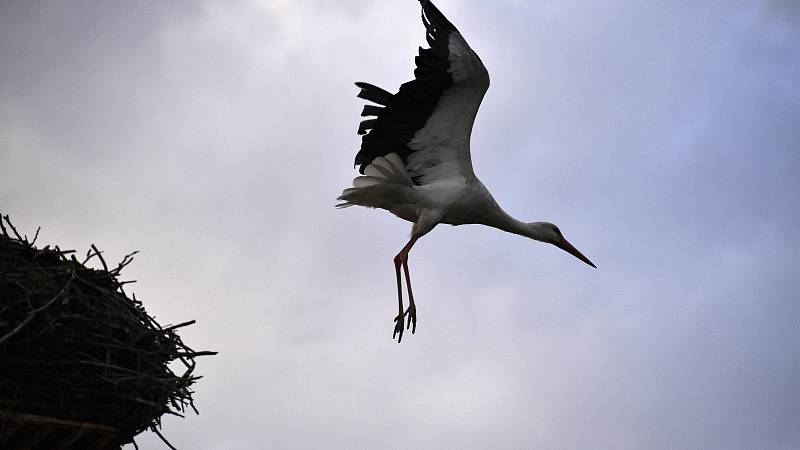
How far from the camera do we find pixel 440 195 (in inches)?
261

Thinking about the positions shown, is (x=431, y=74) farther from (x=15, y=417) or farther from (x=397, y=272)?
(x=15, y=417)

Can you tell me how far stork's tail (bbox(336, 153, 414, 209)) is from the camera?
6379 millimetres

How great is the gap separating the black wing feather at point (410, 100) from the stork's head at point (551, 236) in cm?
162

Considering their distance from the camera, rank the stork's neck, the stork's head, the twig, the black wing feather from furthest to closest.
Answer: the stork's head → the stork's neck → the black wing feather → the twig

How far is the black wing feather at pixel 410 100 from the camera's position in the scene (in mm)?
6301

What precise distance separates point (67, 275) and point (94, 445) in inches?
30.3

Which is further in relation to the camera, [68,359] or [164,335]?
[164,335]

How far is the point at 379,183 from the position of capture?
6.42 metres

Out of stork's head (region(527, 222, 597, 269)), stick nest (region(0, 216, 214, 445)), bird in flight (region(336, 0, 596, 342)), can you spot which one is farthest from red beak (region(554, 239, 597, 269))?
stick nest (region(0, 216, 214, 445))

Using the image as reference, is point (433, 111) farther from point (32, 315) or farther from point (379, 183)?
point (32, 315)

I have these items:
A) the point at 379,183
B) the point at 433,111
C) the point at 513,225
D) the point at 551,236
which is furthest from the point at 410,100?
the point at 551,236

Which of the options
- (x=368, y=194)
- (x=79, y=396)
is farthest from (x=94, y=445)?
(x=368, y=194)

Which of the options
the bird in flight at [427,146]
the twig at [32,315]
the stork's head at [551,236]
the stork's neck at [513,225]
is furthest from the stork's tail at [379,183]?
the twig at [32,315]

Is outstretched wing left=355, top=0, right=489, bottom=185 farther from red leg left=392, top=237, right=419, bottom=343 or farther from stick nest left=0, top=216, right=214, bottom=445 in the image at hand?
stick nest left=0, top=216, right=214, bottom=445
